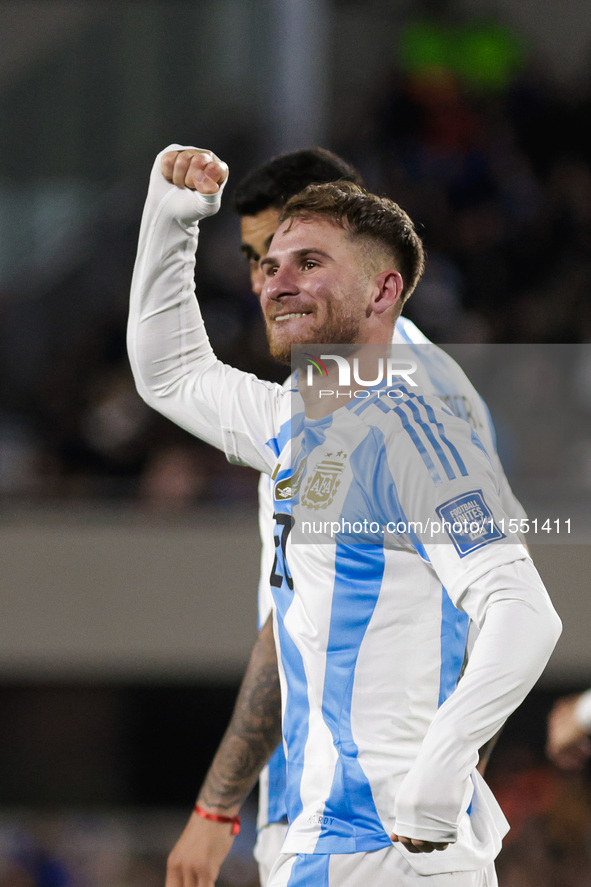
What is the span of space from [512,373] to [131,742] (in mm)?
3329

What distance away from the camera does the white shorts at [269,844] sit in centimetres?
264

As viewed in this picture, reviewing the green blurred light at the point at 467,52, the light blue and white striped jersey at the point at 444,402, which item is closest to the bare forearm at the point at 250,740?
the light blue and white striped jersey at the point at 444,402

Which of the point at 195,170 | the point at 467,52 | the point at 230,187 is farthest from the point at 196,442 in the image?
the point at 195,170

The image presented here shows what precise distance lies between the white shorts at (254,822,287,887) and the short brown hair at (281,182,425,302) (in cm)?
134

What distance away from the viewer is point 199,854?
2.42 metres

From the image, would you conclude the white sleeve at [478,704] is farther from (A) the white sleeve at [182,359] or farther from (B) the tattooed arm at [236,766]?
(B) the tattooed arm at [236,766]

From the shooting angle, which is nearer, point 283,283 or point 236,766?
point 283,283

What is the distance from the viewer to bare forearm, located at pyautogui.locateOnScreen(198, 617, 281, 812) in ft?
8.07

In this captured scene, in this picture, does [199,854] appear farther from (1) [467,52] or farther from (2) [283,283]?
(1) [467,52]

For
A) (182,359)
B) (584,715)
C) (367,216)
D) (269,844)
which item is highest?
(367,216)

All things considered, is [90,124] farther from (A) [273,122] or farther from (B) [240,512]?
(B) [240,512]

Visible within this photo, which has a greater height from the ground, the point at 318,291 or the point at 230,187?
the point at 318,291

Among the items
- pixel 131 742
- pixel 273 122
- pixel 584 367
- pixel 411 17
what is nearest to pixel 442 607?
pixel 584 367

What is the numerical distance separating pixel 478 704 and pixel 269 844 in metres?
1.22
